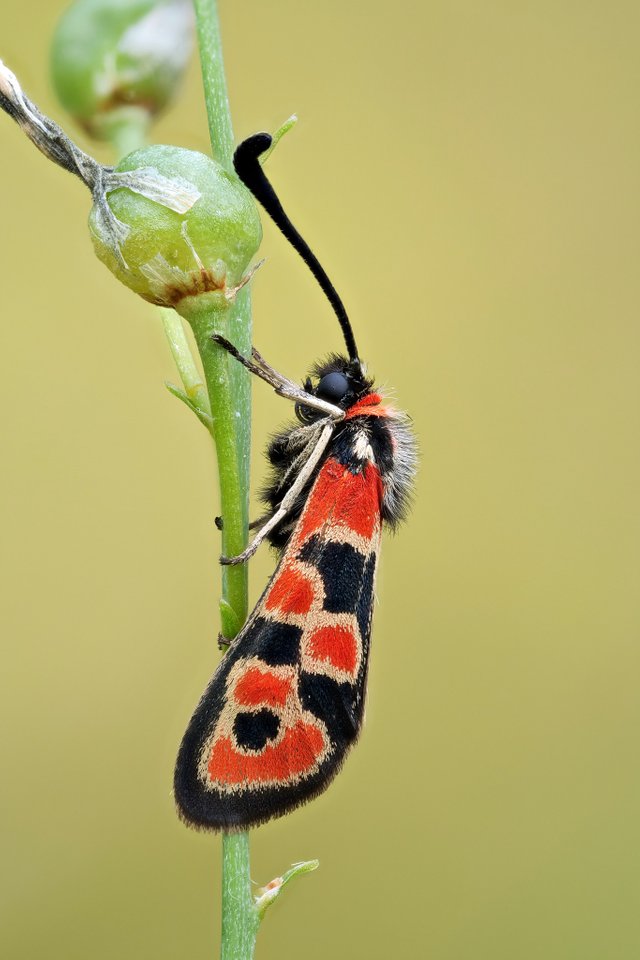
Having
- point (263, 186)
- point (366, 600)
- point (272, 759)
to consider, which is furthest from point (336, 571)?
point (263, 186)

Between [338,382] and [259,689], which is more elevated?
[338,382]

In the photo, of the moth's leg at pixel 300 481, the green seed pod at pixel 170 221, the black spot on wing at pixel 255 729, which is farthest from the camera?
the moth's leg at pixel 300 481

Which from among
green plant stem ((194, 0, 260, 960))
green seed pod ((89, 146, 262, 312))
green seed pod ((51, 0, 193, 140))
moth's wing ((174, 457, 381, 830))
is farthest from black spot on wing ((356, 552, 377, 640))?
green seed pod ((51, 0, 193, 140))

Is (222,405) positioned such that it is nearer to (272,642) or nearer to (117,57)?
(272,642)

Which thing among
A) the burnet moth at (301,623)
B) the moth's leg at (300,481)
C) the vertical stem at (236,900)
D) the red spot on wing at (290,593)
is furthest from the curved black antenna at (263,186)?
the vertical stem at (236,900)

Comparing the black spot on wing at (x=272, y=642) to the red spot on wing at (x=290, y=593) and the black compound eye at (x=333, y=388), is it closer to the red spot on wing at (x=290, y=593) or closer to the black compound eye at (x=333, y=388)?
the red spot on wing at (x=290, y=593)

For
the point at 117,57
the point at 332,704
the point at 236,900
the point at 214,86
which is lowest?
the point at 236,900

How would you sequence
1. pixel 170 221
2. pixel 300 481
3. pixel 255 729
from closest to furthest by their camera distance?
1. pixel 170 221
2. pixel 255 729
3. pixel 300 481
